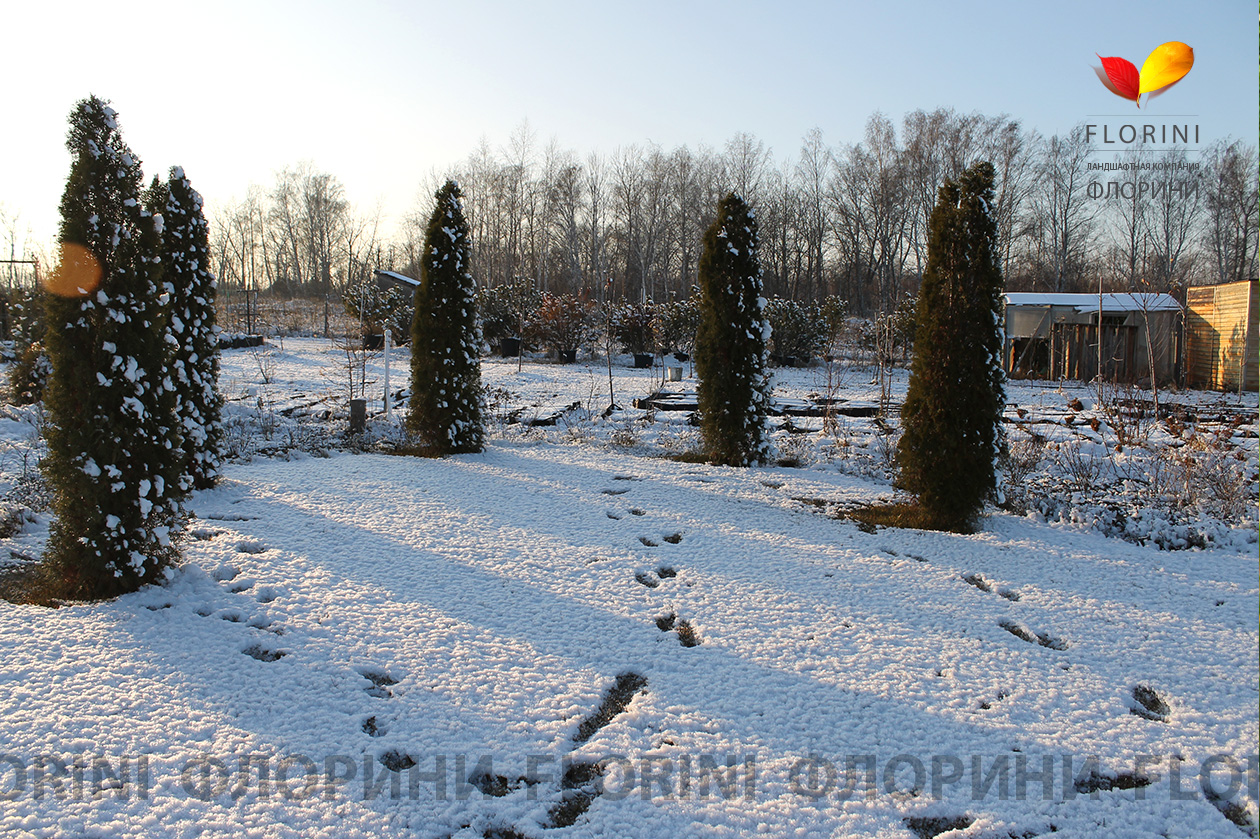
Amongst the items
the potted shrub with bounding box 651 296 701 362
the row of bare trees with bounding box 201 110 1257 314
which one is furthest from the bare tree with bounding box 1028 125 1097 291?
the potted shrub with bounding box 651 296 701 362

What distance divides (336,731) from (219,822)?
486 millimetres

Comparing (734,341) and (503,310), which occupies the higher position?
(503,310)

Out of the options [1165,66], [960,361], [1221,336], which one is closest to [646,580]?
[960,361]

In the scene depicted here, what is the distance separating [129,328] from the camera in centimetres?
338

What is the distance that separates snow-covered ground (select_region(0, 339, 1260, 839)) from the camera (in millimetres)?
2094

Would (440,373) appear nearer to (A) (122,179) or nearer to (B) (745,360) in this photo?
(B) (745,360)

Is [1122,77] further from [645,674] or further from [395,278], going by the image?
[395,278]

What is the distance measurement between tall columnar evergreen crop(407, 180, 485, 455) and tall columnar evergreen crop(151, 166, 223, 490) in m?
2.03

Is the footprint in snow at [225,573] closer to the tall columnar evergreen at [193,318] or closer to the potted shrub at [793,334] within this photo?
the tall columnar evergreen at [193,318]

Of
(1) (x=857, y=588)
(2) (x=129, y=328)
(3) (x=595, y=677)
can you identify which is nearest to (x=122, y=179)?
(2) (x=129, y=328)

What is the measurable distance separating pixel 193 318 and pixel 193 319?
11mm

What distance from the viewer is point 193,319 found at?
5719 millimetres

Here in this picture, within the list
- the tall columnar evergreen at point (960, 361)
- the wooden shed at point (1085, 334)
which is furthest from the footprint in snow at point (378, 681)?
the wooden shed at point (1085, 334)

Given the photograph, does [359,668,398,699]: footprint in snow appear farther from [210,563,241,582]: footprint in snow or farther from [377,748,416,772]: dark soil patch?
[210,563,241,582]: footprint in snow
